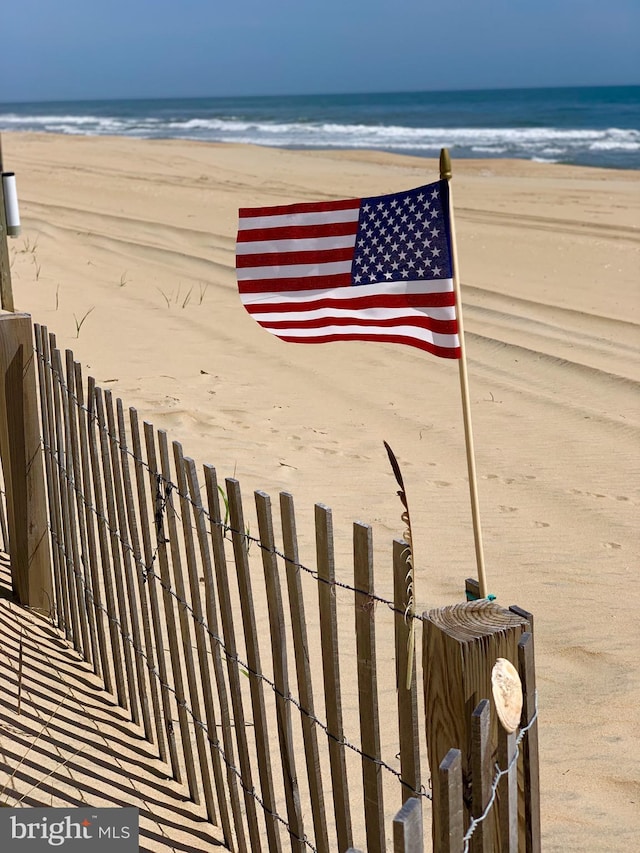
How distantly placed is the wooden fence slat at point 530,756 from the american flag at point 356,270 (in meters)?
0.91

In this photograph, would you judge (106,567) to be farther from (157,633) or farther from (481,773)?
(481,773)

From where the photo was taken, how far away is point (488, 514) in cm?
548

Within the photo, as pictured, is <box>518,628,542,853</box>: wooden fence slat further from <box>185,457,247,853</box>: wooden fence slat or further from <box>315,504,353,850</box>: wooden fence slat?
<box>185,457,247,853</box>: wooden fence slat

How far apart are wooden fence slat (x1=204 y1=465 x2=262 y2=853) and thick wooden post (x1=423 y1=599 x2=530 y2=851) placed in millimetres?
885

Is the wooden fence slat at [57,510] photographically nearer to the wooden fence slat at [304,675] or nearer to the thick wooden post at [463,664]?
A: the wooden fence slat at [304,675]

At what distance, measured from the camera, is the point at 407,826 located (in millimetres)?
1653

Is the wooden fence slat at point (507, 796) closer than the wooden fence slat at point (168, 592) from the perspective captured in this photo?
Yes

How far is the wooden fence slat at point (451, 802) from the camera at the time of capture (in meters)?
1.76

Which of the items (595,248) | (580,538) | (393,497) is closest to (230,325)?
(393,497)

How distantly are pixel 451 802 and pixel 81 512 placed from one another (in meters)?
2.59

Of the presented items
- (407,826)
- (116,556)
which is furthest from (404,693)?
(116,556)

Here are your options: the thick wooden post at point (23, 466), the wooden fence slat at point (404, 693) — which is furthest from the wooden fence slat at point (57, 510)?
the wooden fence slat at point (404, 693)

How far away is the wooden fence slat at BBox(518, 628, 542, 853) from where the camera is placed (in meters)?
2.15

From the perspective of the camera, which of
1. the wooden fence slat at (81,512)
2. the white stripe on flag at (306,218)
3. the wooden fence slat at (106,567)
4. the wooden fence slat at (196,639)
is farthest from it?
the wooden fence slat at (81,512)
